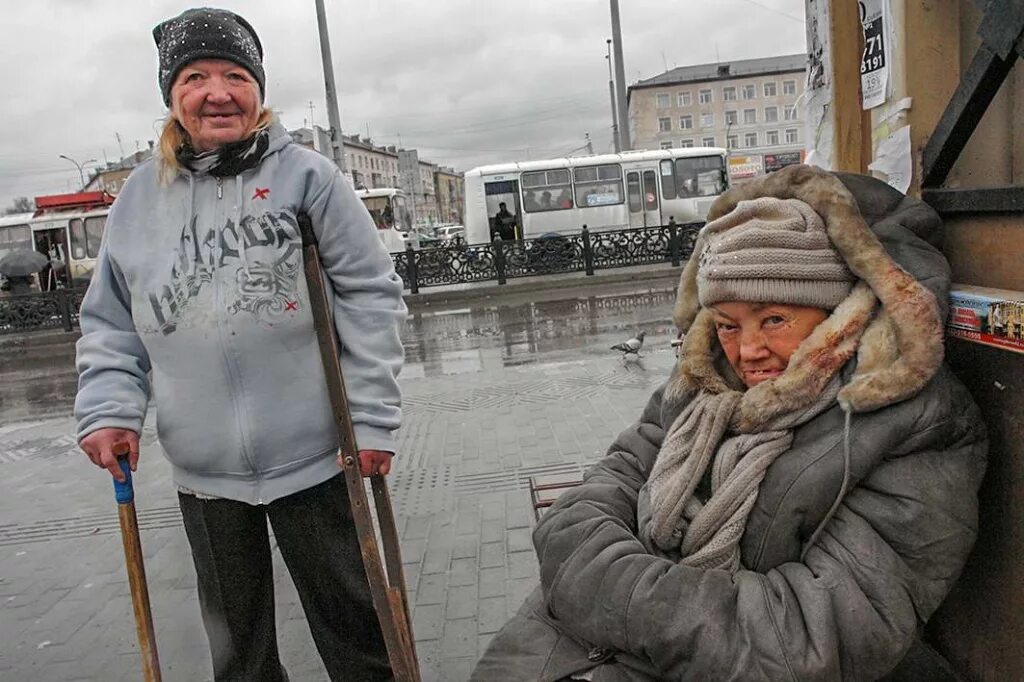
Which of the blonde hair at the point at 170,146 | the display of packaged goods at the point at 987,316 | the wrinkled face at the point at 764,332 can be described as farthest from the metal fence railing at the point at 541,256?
the display of packaged goods at the point at 987,316

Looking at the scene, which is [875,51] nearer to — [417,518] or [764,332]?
[764,332]

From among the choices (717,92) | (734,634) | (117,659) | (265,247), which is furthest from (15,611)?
(717,92)

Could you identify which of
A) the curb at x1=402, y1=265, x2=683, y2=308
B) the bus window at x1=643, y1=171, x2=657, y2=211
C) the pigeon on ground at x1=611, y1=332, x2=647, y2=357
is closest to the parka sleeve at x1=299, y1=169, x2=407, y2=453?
the pigeon on ground at x1=611, y1=332, x2=647, y2=357

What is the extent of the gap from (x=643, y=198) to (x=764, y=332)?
23.3 m

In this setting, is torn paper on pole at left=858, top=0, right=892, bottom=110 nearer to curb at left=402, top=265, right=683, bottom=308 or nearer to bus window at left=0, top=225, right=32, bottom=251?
curb at left=402, top=265, right=683, bottom=308

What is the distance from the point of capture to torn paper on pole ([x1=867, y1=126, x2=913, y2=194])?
7.07ft

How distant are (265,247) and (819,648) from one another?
171cm

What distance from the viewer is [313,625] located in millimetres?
2535

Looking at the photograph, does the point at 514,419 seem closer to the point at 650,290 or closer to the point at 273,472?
the point at 273,472

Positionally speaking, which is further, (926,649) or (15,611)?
(15,611)

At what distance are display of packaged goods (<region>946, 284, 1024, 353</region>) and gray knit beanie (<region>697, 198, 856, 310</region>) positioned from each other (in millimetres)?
241

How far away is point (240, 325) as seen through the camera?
2.20 meters

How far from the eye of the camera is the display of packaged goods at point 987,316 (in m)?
1.60

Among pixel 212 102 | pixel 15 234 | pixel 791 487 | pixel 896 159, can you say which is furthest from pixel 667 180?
pixel 791 487
